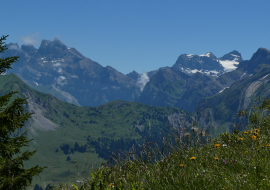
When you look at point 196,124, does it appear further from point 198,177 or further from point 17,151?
point 17,151

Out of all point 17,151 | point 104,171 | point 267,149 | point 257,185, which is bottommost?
point 17,151

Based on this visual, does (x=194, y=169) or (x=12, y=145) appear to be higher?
(x=194, y=169)

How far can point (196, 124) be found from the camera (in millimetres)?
7219

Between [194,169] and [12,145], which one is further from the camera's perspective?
[12,145]

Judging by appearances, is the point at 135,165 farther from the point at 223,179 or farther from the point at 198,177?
the point at 223,179

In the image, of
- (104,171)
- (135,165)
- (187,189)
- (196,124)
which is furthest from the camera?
(196,124)

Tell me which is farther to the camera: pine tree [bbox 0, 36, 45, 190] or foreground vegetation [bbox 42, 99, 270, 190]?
pine tree [bbox 0, 36, 45, 190]

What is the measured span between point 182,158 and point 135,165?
147 cm

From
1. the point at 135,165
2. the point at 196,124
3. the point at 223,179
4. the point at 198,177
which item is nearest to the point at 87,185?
the point at 135,165

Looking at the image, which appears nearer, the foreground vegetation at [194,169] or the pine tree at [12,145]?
the foreground vegetation at [194,169]

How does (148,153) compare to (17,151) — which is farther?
(17,151)

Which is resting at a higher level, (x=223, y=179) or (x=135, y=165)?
(x=223, y=179)

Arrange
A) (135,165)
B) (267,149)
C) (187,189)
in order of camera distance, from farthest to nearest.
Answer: (135,165)
(267,149)
(187,189)

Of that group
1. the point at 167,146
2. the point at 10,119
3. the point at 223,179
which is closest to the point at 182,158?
the point at 167,146
